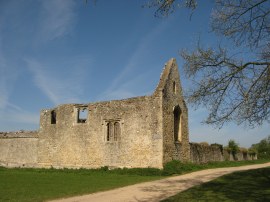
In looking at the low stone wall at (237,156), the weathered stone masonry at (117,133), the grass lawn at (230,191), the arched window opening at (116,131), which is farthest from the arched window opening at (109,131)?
the low stone wall at (237,156)

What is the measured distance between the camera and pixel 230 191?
11.1 m

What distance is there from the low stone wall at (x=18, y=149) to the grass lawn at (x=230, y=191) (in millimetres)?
15829

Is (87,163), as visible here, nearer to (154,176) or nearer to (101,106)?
(101,106)

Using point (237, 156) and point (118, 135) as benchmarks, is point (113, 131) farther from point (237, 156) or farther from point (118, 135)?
point (237, 156)

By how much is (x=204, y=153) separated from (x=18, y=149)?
48.3ft

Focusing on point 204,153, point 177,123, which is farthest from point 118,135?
point 204,153

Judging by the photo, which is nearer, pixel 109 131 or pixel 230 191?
pixel 230 191

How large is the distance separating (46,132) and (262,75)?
62.6 ft

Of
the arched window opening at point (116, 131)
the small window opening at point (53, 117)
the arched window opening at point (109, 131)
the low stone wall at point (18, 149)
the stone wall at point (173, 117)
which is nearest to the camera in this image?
the stone wall at point (173, 117)

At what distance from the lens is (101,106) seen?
21797mm

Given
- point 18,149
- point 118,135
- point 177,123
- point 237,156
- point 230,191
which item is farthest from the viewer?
point 237,156

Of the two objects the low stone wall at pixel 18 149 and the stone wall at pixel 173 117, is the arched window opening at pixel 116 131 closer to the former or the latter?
the stone wall at pixel 173 117

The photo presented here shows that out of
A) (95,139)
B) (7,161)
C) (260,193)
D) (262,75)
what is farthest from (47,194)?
(7,161)

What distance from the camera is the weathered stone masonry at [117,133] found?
1945 cm
